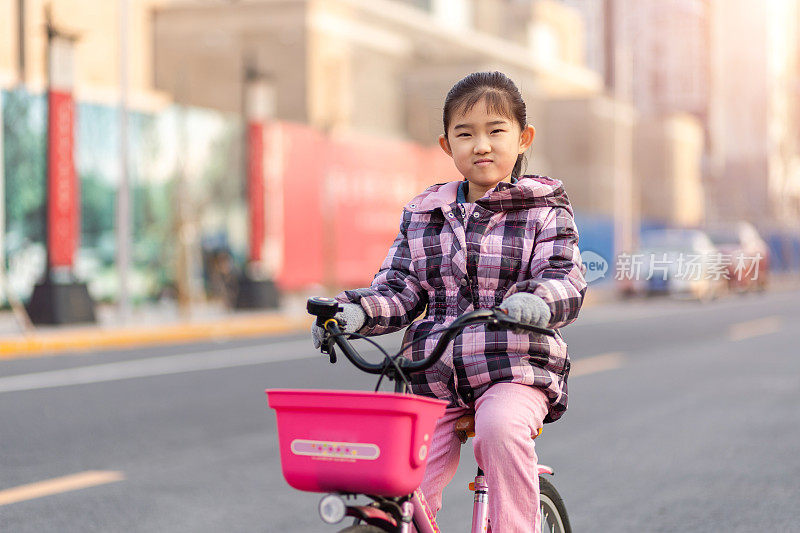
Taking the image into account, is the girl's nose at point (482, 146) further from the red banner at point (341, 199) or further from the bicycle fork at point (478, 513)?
the red banner at point (341, 199)

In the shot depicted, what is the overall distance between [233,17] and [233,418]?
29.3 metres

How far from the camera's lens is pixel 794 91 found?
110 metres

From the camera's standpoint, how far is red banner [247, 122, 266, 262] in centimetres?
2911

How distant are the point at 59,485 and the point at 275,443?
1907 millimetres

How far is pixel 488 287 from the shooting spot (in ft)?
11.5

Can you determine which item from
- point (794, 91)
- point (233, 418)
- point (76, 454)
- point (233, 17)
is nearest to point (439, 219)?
point (76, 454)

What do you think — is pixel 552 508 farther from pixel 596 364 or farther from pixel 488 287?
pixel 596 364

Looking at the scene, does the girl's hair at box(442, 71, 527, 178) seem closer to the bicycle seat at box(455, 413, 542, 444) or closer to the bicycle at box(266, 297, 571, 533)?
the bicycle at box(266, 297, 571, 533)

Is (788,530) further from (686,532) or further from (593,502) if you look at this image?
(593,502)

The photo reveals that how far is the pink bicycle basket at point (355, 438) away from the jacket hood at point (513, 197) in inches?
30.2

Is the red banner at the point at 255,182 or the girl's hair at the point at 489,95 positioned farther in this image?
the red banner at the point at 255,182

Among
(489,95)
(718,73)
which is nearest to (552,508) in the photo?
(489,95)

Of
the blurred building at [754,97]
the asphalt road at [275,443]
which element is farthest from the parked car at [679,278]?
the blurred building at [754,97]
